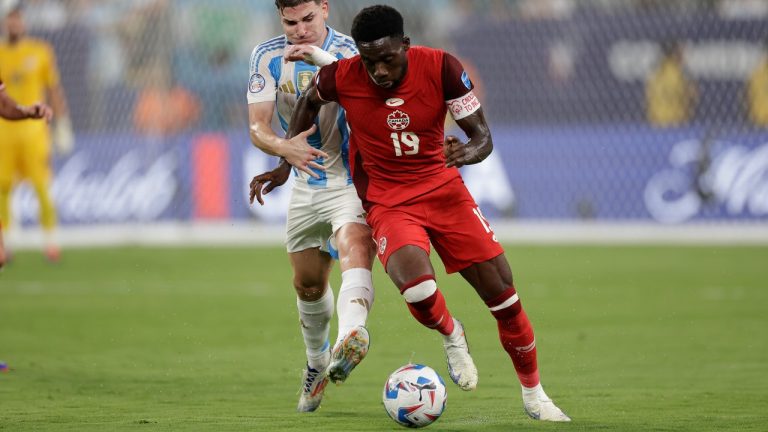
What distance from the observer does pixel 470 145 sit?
20.7 ft

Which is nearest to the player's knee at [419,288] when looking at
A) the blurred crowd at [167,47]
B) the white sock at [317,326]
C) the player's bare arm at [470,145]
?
the player's bare arm at [470,145]

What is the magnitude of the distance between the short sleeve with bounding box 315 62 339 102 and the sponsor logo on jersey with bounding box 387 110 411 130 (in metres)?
0.33

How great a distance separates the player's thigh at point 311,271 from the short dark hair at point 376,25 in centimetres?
153

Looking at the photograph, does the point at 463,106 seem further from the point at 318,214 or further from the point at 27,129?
the point at 27,129

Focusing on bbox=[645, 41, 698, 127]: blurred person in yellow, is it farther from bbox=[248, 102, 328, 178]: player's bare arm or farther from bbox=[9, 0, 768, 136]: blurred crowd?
bbox=[248, 102, 328, 178]: player's bare arm

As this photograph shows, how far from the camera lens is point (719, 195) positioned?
58.2ft

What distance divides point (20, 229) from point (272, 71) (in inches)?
550

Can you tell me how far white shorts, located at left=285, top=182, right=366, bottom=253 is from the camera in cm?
706

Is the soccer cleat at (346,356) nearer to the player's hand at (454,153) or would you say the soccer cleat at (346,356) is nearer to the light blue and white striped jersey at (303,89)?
the player's hand at (454,153)

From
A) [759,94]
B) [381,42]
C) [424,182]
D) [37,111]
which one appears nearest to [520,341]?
[424,182]

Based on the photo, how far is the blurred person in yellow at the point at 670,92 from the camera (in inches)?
725

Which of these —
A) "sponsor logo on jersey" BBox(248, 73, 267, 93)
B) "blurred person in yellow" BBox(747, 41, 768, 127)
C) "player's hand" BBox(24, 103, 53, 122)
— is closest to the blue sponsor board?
"blurred person in yellow" BBox(747, 41, 768, 127)

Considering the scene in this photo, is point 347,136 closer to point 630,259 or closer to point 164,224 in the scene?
point 630,259

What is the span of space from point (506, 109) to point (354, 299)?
13.4 metres
